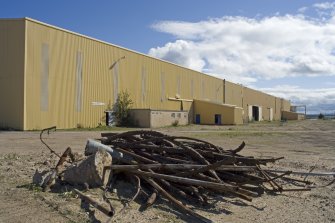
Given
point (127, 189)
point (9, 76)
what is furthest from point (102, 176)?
point (9, 76)

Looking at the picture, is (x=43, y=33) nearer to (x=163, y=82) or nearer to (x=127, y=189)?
(x=163, y=82)

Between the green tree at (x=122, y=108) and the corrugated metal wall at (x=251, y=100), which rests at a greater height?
the corrugated metal wall at (x=251, y=100)

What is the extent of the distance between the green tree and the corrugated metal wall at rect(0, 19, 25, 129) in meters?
13.5

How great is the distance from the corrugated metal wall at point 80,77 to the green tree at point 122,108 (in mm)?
731

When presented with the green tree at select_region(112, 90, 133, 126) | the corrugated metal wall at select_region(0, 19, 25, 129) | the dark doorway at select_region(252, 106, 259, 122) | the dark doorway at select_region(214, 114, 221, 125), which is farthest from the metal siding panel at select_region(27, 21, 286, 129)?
the dark doorway at select_region(252, 106, 259, 122)

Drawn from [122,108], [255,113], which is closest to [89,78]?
[122,108]

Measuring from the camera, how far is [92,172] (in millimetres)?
8391

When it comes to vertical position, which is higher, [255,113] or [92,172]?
[255,113]

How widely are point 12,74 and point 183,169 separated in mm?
31087

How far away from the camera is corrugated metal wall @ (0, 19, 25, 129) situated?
3575 centimetres

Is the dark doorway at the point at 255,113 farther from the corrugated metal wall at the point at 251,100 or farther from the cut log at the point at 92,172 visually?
the cut log at the point at 92,172

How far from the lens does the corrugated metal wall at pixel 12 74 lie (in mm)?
35750

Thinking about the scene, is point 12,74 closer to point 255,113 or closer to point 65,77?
point 65,77

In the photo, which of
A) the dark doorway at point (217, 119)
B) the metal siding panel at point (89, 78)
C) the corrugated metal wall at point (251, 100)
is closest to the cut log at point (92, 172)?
the metal siding panel at point (89, 78)
